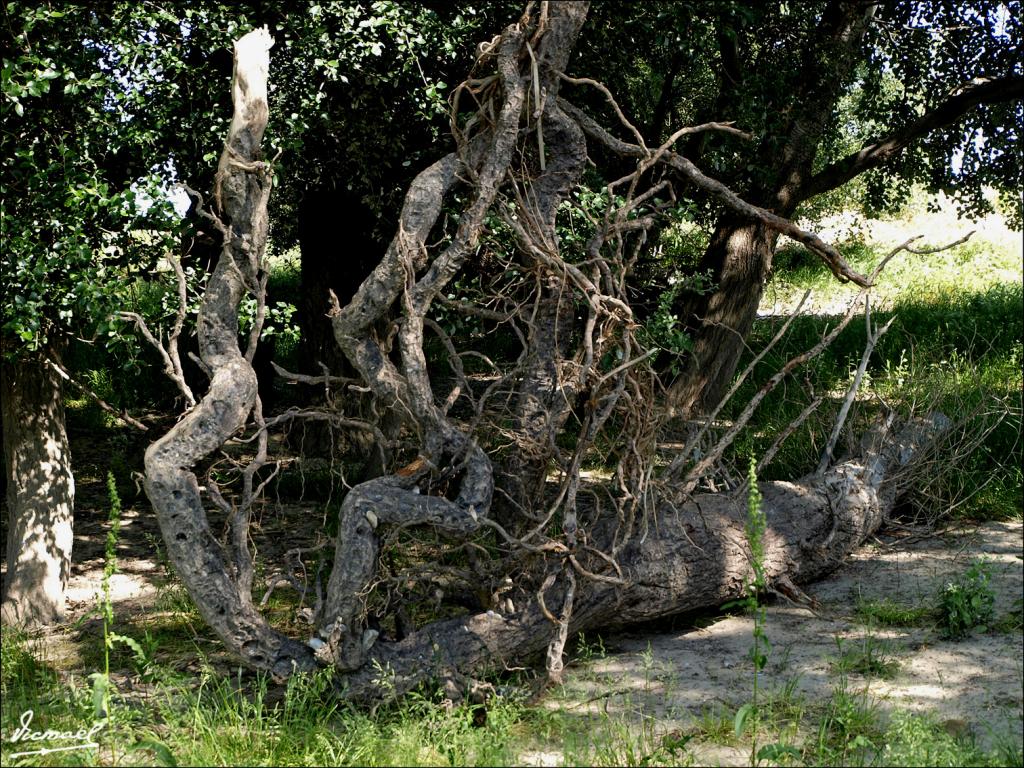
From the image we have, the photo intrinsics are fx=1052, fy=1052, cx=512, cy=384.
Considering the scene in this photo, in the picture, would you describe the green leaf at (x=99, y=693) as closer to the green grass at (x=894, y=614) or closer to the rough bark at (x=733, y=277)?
the green grass at (x=894, y=614)

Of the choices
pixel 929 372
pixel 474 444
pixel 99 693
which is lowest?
pixel 99 693

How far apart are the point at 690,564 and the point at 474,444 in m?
1.56

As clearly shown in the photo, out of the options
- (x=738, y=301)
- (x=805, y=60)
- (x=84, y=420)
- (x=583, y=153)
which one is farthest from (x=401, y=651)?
(x=84, y=420)

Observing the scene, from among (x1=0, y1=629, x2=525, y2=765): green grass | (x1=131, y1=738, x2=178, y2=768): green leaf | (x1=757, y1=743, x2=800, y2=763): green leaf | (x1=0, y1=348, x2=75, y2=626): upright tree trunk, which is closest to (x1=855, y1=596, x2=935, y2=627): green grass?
(x1=757, y1=743, x2=800, y2=763): green leaf

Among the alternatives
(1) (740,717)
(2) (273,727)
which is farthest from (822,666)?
(2) (273,727)

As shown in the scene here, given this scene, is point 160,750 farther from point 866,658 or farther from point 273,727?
point 866,658

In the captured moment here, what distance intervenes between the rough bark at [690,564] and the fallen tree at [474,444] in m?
0.01

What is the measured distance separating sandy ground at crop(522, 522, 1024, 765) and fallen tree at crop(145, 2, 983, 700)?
24cm

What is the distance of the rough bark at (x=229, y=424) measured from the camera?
4.70 meters

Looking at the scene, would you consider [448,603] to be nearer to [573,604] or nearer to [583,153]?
[573,604]

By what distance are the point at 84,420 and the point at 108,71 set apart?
5821 millimetres

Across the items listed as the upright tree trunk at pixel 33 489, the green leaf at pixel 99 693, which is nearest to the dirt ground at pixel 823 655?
the upright tree trunk at pixel 33 489

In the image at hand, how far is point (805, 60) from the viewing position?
8.30 meters

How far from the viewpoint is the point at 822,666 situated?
17.5 ft
